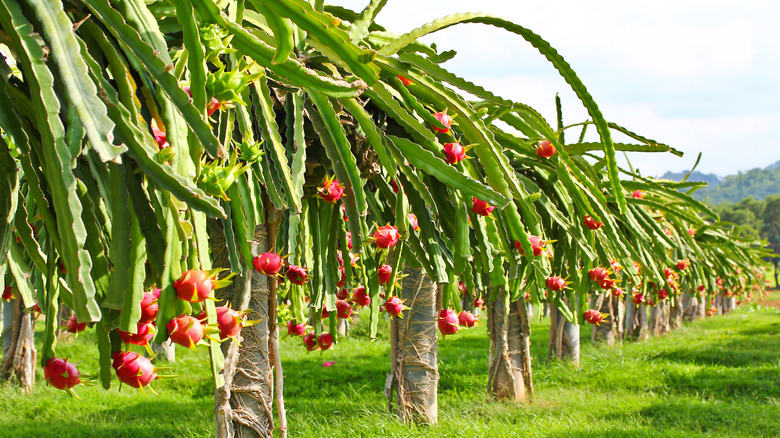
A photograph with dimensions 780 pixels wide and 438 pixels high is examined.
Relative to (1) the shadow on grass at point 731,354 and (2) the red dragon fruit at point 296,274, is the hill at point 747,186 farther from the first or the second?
(2) the red dragon fruit at point 296,274

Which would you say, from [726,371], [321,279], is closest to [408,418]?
[321,279]

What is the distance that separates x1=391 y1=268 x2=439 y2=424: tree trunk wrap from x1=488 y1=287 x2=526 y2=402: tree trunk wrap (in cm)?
138

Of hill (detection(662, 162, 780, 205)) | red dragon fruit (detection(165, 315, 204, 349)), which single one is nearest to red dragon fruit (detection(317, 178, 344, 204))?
red dragon fruit (detection(165, 315, 204, 349))

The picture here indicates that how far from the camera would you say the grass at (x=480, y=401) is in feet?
17.6

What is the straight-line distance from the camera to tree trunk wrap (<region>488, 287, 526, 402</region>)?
6207mm

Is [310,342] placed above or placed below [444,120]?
below

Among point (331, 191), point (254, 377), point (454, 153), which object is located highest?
point (454, 153)

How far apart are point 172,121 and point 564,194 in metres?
2.27

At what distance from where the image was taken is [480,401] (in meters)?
6.41

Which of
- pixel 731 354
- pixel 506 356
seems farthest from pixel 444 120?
pixel 731 354

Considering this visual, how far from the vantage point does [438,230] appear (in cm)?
204

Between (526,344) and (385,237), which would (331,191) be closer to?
(385,237)

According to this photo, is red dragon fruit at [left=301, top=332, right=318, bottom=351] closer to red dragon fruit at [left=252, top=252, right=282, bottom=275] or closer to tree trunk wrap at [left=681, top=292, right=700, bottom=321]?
red dragon fruit at [left=252, top=252, right=282, bottom=275]

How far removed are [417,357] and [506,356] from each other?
5.54ft
